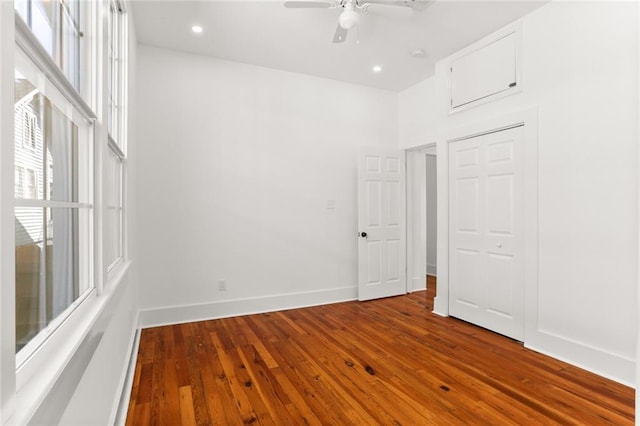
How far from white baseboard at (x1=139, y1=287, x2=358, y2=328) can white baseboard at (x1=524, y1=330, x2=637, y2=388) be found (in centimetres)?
221

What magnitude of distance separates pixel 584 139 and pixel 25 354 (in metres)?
3.48

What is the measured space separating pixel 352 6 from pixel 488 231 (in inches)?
98.6

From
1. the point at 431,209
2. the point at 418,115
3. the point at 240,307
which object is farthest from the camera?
the point at 431,209

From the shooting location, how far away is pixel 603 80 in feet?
8.13

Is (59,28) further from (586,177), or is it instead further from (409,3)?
(586,177)

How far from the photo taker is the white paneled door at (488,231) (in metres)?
3.08

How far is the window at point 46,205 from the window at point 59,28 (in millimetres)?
132

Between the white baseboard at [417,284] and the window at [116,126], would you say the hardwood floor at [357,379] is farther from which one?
the white baseboard at [417,284]

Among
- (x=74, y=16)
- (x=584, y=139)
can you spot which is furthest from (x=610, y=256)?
(x=74, y=16)

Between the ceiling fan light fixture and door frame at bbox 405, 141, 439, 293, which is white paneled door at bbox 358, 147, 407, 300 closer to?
door frame at bbox 405, 141, 439, 293

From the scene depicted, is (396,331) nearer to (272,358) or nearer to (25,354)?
(272,358)

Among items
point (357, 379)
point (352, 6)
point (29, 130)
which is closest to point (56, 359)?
point (29, 130)

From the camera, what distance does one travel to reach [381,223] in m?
4.54

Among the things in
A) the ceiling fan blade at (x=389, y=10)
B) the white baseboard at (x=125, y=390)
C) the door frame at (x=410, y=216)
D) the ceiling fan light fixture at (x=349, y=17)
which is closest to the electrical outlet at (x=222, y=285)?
the white baseboard at (x=125, y=390)
